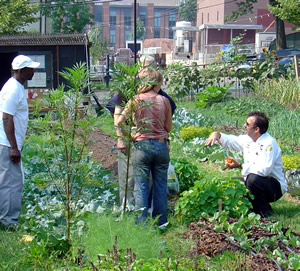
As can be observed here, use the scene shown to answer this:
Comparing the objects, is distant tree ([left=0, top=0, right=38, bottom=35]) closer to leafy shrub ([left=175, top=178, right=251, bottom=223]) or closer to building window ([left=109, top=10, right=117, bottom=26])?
leafy shrub ([left=175, top=178, right=251, bottom=223])

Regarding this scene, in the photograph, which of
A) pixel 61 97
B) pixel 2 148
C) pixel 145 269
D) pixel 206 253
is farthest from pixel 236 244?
pixel 2 148

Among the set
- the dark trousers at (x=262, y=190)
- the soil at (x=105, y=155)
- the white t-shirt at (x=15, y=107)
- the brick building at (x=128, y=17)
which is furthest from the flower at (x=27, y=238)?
the brick building at (x=128, y=17)

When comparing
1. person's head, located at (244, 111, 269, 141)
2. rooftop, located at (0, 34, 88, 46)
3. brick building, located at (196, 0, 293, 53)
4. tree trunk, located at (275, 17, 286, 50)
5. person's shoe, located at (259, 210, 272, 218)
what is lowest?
person's shoe, located at (259, 210, 272, 218)

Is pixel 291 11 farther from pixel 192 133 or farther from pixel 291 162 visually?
pixel 291 162

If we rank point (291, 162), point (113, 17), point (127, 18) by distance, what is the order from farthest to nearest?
point (127, 18) < point (113, 17) < point (291, 162)

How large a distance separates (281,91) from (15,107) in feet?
34.4

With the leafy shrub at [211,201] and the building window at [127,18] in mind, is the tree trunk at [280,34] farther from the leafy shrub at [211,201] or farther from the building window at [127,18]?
the building window at [127,18]

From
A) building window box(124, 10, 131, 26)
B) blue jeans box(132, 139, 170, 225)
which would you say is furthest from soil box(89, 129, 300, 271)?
building window box(124, 10, 131, 26)

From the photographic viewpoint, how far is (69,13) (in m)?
29.7

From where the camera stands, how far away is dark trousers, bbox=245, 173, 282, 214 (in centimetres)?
593

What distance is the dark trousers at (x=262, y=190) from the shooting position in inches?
233

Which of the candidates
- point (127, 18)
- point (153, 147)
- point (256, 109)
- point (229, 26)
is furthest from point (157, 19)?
point (153, 147)

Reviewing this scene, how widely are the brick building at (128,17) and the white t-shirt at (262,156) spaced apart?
108240 millimetres

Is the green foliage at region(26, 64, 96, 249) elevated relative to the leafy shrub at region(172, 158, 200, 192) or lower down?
elevated
